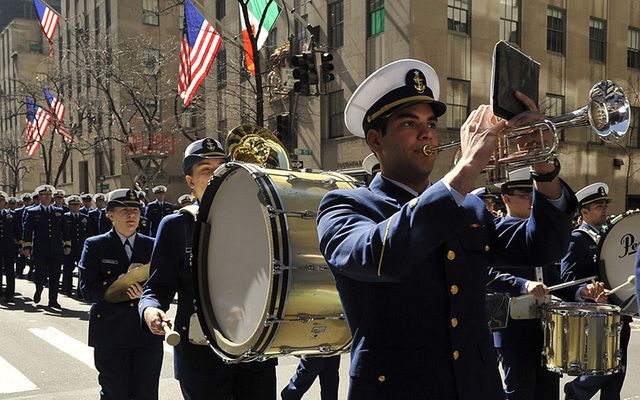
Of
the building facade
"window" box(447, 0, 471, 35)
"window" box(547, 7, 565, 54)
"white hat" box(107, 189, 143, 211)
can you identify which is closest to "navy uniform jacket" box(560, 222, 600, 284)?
"white hat" box(107, 189, 143, 211)

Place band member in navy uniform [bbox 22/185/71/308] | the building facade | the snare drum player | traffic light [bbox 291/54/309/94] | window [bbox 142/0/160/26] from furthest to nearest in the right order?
window [bbox 142/0/160/26]
the building facade
traffic light [bbox 291/54/309/94]
band member in navy uniform [bbox 22/185/71/308]
the snare drum player

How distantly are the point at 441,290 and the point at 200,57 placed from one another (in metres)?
15.2

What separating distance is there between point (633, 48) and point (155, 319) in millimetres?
29847

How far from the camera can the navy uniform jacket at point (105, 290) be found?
182 inches

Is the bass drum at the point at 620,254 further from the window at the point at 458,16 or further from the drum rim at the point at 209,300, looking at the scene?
the window at the point at 458,16

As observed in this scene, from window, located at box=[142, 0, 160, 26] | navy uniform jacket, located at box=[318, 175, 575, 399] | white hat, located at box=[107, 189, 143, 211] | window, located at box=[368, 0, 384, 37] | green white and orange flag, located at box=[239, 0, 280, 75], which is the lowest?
navy uniform jacket, located at box=[318, 175, 575, 399]

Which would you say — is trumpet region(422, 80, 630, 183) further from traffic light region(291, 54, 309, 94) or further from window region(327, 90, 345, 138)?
window region(327, 90, 345, 138)

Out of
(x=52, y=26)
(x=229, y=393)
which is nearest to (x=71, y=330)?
(x=229, y=393)

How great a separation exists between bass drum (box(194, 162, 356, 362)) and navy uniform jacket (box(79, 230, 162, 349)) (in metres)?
1.46

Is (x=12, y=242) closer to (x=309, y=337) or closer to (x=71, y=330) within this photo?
(x=71, y=330)

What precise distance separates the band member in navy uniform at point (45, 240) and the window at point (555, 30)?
65.0 feet

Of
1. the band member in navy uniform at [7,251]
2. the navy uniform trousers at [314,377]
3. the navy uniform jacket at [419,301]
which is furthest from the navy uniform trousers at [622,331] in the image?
the band member in navy uniform at [7,251]

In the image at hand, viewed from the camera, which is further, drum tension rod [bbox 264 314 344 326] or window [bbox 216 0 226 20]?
window [bbox 216 0 226 20]

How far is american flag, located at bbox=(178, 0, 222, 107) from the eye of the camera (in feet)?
53.3
